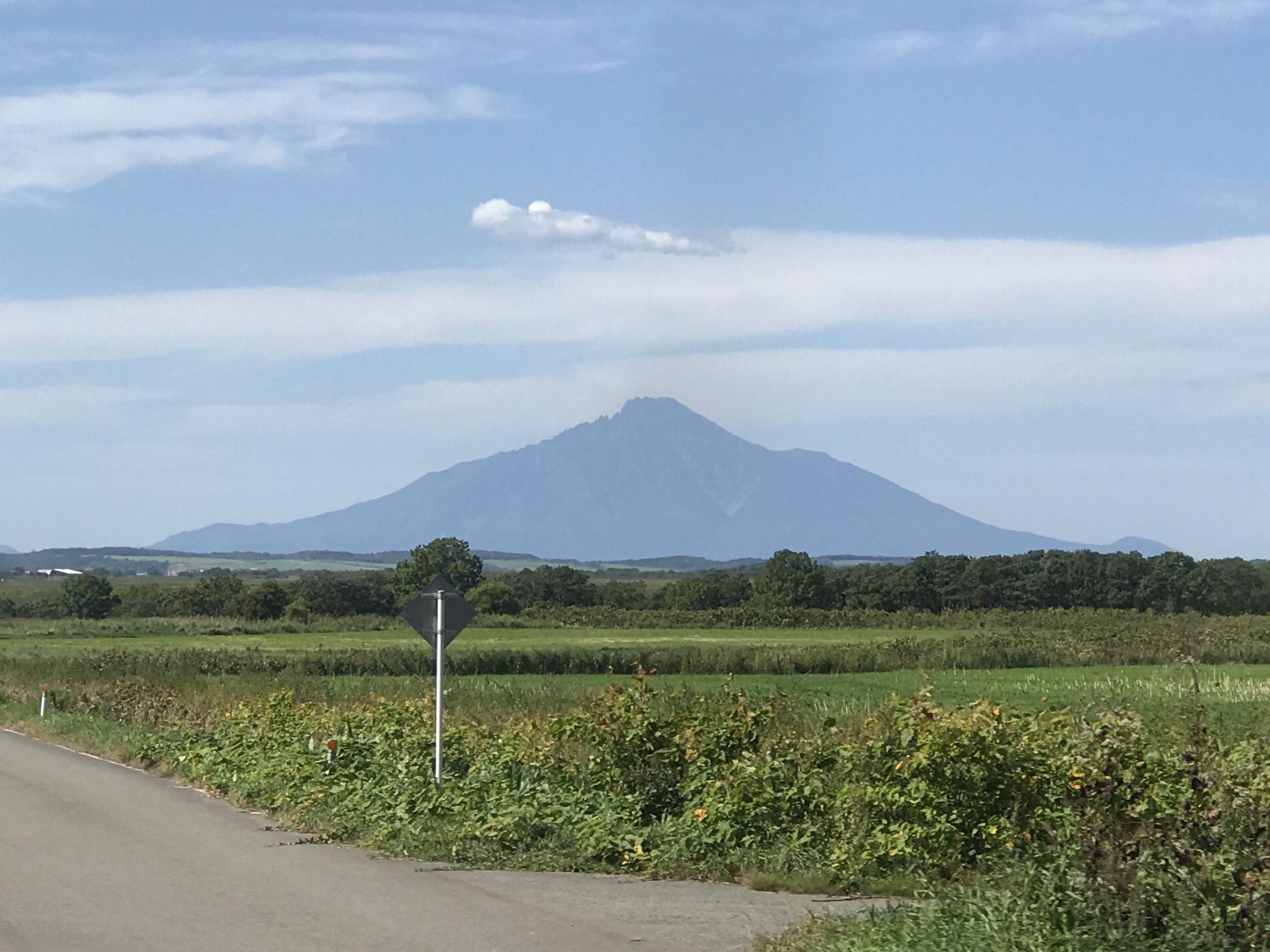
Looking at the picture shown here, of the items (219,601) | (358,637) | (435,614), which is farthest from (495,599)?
(435,614)

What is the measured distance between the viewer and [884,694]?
4566cm

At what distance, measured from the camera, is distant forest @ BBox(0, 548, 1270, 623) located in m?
140

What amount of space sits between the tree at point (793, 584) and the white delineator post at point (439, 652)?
131m

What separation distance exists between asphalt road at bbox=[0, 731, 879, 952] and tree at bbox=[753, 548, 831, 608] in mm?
134337

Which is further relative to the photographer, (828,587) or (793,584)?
(828,587)

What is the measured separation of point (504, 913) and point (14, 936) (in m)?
3.38

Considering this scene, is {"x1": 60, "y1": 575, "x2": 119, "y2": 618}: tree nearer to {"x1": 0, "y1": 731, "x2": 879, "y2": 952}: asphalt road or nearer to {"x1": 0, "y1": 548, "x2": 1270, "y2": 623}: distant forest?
{"x1": 0, "y1": 548, "x2": 1270, "y2": 623}: distant forest

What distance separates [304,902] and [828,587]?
144m

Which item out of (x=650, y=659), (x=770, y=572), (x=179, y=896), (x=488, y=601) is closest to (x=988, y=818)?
(x=179, y=896)

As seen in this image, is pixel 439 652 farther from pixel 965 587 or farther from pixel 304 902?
pixel 965 587

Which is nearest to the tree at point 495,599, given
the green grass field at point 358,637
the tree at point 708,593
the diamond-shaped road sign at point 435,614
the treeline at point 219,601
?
the treeline at point 219,601

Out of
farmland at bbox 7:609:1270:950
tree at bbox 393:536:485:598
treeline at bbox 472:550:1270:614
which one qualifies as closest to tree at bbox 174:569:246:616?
tree at bbox 393:536:485:598

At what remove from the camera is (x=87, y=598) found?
135625 millimetres

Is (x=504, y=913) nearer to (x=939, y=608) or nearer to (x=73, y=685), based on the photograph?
(x=73, y=685)
